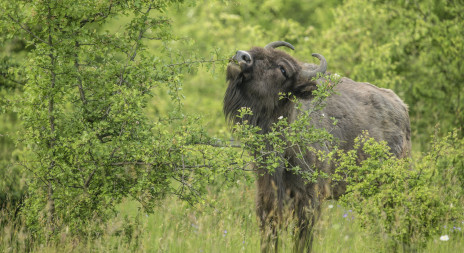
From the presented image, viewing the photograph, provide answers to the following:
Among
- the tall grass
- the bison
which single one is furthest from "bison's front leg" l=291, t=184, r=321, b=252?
the tall grass

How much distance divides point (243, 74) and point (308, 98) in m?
0.82

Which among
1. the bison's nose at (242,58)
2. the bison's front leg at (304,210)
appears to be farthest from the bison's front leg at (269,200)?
the bison's nose at (242,58)

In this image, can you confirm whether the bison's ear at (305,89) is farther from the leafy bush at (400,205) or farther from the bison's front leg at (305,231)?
the leafy bush at (400,205)

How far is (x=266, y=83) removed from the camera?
5867 mm

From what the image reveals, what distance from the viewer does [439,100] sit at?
1057 cm

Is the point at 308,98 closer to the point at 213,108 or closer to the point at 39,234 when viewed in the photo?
the point at 39,234

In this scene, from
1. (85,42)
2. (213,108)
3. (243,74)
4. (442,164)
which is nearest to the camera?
(85,42)

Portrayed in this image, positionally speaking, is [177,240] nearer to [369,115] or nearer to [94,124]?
[94,124]

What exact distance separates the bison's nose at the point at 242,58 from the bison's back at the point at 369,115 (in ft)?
5.46

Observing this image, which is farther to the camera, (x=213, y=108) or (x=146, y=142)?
(x=213, y=108)

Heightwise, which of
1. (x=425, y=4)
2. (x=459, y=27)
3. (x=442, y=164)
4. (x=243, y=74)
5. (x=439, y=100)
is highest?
(x=425, y=4)

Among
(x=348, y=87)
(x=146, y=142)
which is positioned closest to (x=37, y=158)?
(x=146, y=142)

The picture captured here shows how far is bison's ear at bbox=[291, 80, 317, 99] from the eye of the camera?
5.98 meters

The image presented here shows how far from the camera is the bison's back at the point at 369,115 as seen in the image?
7078mm
